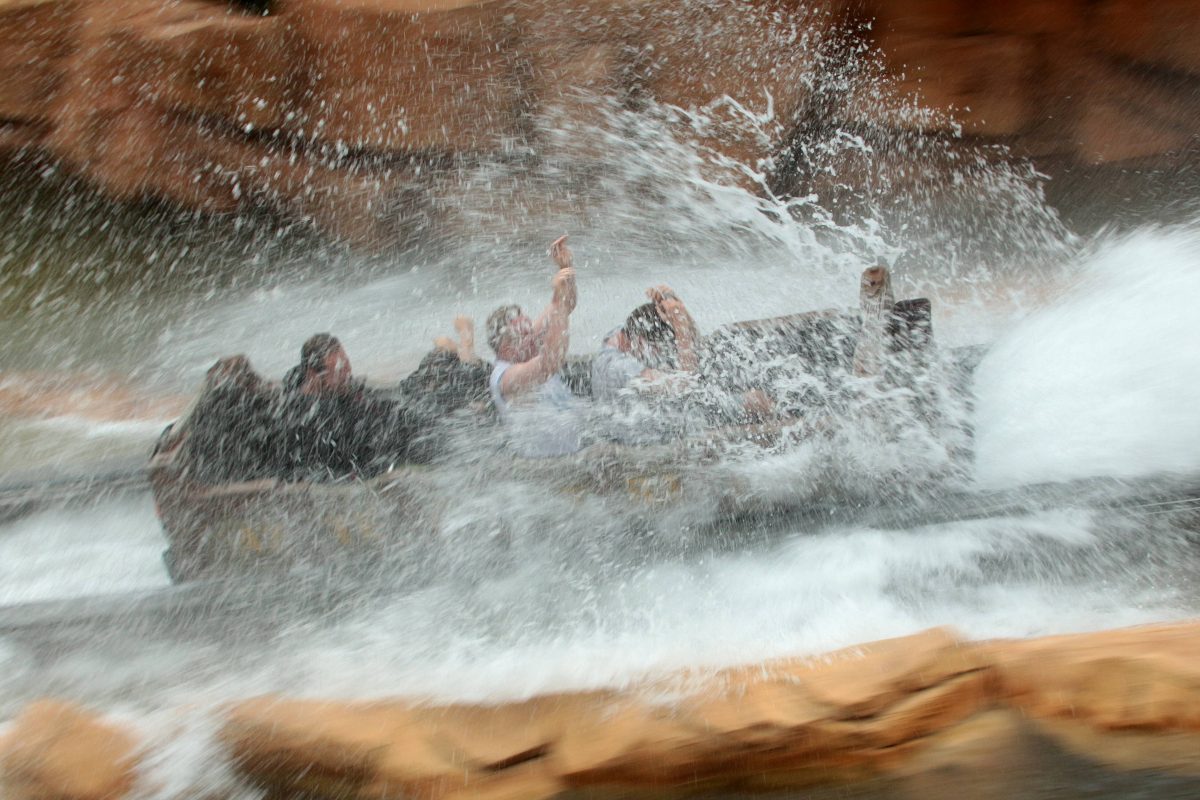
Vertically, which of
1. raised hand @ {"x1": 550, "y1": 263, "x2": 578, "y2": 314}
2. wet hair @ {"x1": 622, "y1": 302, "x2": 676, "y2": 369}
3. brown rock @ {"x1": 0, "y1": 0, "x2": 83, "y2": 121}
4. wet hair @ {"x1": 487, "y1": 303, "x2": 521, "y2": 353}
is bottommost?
wet hair @ {"x1": 622, "y1": 302, "x2": 676, "y2": 369}

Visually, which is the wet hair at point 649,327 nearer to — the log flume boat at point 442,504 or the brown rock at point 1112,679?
the log flume boat at point 442,504

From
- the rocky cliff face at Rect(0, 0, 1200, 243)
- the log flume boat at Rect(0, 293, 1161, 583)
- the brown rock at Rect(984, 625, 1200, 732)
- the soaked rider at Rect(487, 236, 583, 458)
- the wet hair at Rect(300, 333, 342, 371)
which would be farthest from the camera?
the rocky cliff face at Rect(0, 0, 1200, 243)

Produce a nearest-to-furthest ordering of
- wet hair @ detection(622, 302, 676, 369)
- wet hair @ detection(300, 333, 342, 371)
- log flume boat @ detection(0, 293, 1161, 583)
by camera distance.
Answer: log flume boat @ detection(0, 293, 1161, 583)
wet hair @ detection(622, 302, 676, 369)
wet hair @ detection(300, 333, 342, 371)

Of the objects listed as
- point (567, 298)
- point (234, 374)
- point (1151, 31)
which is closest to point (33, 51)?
point (234, 374)

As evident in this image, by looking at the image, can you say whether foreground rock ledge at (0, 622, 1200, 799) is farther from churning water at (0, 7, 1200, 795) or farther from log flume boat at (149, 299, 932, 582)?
log flume boat at (149, 299, 932, 582)

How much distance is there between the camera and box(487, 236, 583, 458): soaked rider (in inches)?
111

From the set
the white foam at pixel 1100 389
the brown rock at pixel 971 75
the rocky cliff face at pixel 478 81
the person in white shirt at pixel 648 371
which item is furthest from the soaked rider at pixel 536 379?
the brown rock at pixel 971 75

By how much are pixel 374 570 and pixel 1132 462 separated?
2074mm

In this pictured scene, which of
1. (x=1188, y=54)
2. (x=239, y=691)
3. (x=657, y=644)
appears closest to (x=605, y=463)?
(x=657, y=644)

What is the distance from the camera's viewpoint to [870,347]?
9.27 feet

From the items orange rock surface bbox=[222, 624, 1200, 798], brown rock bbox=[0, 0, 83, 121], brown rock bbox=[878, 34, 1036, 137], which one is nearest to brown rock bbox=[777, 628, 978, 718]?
orange rock surface bbox=[222, 624, 1200, 798]

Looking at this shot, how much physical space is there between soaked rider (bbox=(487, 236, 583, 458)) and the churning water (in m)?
0.22

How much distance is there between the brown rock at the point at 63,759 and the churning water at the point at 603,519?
87mm

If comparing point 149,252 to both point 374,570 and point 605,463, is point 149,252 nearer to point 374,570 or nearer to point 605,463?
point 374,570
